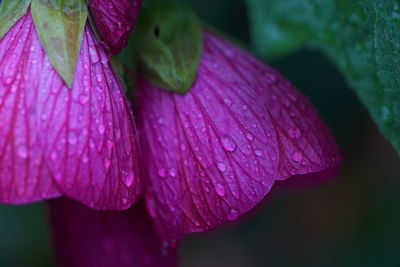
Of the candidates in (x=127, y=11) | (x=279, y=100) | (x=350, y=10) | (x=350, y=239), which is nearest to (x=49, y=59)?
(x=127, y=11)

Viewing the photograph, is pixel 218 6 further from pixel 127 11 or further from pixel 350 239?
pixel 127 11

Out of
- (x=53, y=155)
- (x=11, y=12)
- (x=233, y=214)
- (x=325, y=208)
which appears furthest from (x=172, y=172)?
(x=325, y=208)

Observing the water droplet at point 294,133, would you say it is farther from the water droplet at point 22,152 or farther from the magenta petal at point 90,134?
the water droplet at point 22,152

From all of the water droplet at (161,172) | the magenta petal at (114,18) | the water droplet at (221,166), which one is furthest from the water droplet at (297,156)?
the magenta petal at (114,18)

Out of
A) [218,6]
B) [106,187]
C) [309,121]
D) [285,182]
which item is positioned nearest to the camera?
[106,187]

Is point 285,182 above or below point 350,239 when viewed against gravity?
above

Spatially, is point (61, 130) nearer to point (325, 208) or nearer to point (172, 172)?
point (172, 172)
